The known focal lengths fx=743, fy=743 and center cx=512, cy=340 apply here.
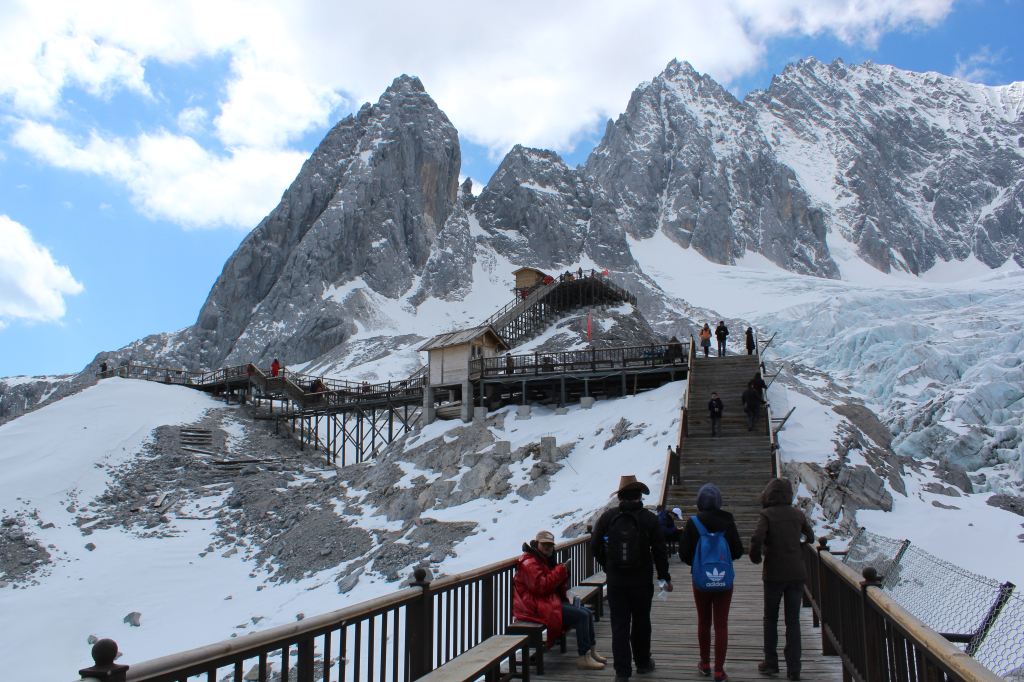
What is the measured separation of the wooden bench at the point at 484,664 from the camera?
5176 mm

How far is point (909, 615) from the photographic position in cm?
416

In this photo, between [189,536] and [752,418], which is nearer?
[752,418]

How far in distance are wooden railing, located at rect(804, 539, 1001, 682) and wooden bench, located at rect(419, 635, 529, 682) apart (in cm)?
268

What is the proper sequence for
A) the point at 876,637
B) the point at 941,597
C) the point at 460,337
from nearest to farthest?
the point at 876,637, the point at 941,597, the point at 460,337

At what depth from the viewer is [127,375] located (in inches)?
1858

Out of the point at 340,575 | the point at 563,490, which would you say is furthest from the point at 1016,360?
the point at 340,575

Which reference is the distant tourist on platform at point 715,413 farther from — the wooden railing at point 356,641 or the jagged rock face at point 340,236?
the jagged rock face at point 340,236

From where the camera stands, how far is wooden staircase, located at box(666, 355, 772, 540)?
731 inches

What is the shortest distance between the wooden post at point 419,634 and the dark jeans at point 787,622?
3.20 meters

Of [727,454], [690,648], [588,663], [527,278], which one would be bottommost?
[690,648]

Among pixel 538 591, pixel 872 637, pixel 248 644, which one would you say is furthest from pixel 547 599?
pixel 248 644

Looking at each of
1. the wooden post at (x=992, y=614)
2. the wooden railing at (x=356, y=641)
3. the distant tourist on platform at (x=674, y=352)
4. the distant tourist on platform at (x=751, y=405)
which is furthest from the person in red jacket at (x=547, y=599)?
the distant tourist on platform at (x=674, y=352)

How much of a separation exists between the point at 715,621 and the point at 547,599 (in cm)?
164

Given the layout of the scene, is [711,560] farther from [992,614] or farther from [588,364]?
[588,364]
